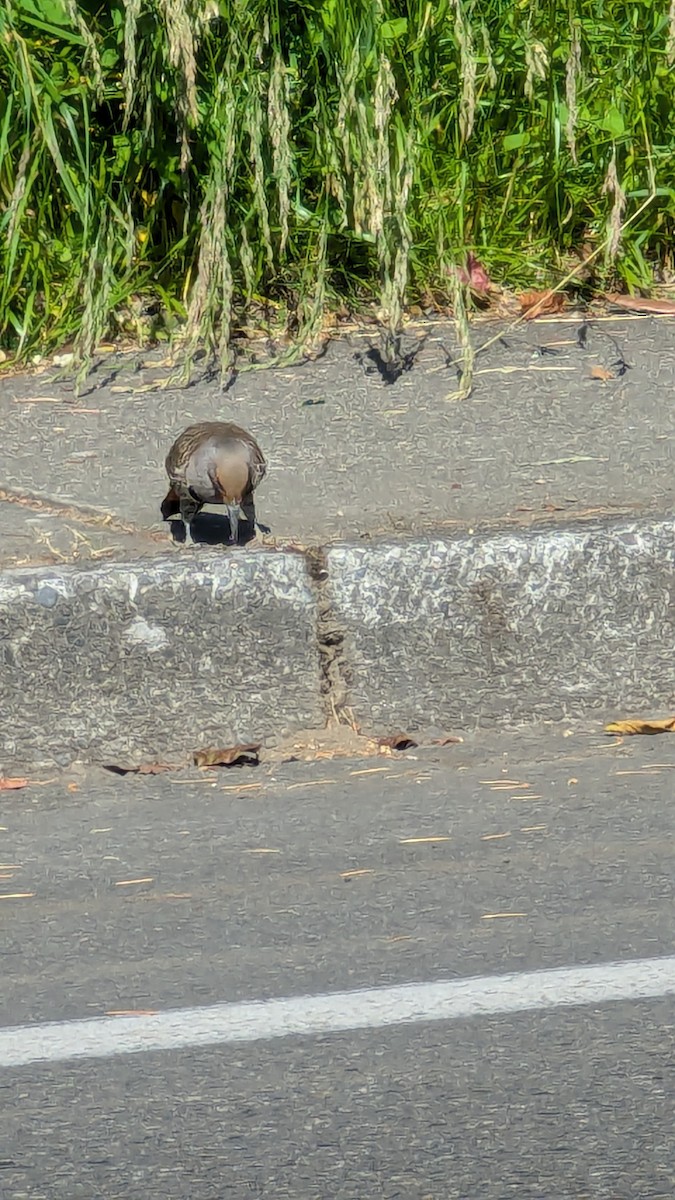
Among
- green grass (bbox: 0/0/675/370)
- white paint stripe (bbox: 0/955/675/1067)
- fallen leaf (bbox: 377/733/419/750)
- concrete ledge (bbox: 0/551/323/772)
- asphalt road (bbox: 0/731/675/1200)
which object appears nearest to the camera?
asphalt road (bbox: 0/731/675/1200)

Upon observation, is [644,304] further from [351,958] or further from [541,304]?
[351,958]

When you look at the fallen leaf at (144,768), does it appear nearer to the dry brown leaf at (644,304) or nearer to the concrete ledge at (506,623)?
the concrete ledge at (506,623)

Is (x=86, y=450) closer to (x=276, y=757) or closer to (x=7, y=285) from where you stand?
(x=7, y=285)

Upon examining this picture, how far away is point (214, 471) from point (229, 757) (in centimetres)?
72

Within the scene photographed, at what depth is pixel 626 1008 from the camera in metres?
2.91

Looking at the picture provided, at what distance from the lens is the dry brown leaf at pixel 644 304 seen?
547cm

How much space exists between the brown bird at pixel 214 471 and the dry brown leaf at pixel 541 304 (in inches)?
60.5

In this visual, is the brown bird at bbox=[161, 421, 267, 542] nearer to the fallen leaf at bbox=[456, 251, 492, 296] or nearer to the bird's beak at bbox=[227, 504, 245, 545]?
the bird's beak at bbox=[227, 504, 245, 545]

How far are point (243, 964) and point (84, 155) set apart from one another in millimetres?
2944

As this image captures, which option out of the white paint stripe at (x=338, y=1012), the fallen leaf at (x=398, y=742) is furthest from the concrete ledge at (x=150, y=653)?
the white paint stripe at (x=338, y=1012)

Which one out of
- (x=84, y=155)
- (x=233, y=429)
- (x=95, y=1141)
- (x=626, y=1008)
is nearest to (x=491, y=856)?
(x=626, y=1008)

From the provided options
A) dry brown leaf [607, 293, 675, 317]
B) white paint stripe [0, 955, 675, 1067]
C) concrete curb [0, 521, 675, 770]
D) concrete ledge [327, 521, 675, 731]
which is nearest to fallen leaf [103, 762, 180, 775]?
concrete curb [0, 521, 675, 770]

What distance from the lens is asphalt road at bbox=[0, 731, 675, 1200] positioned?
2.56 m

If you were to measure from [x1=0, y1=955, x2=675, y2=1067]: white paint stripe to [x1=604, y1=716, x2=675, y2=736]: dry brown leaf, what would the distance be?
1031mm
